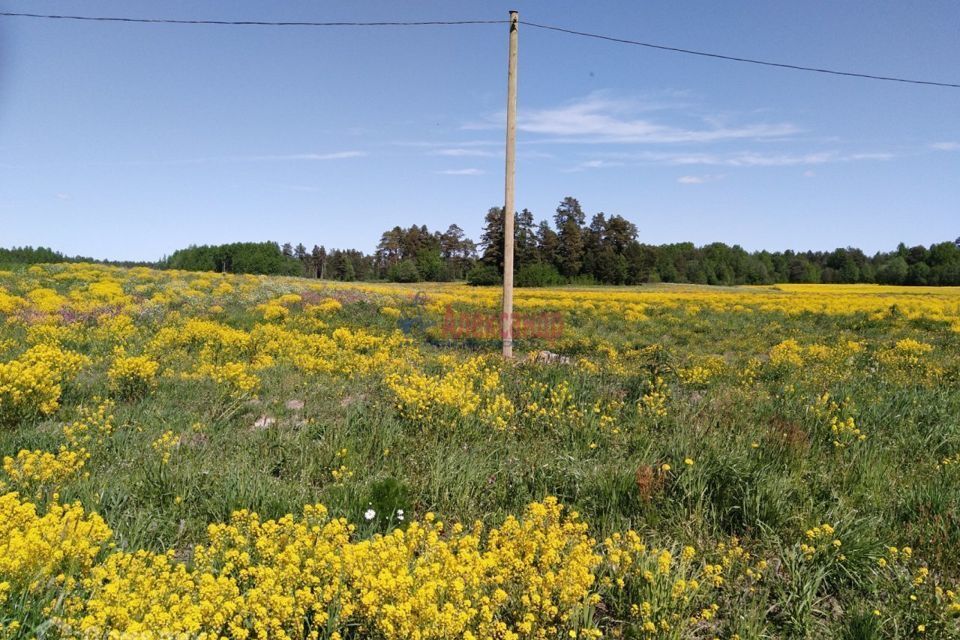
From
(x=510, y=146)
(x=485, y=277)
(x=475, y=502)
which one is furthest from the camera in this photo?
(x=485, y=277)

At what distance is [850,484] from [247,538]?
4.81m

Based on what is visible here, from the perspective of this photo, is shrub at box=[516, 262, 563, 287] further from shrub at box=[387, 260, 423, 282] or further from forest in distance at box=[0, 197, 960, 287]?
shrub at box=[387, 260, 423, 282]

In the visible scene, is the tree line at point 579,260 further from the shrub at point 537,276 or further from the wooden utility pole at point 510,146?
the wooden utility pole at point 510,146

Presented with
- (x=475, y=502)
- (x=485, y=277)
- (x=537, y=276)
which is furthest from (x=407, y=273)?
(x=475, y=502)

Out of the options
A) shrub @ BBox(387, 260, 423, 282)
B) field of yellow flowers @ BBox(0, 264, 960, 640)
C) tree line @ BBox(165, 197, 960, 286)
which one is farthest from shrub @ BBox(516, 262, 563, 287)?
field of yellow flowers @ BBox(0, 264, 960, 640)

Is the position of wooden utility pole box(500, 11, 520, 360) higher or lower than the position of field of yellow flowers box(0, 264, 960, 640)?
higher

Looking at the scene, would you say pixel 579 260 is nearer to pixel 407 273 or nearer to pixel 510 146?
pixel 407 273

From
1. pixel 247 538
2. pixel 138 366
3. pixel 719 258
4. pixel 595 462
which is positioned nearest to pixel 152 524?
pixel 247 538

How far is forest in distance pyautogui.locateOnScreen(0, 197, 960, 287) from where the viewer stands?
77.1 metres

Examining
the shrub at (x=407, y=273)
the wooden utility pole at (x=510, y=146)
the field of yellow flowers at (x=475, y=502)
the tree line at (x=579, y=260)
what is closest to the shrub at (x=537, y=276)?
the tree line at (x=579, y=260)

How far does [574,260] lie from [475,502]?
253 ft

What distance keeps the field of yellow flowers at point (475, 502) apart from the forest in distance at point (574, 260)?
175 ft

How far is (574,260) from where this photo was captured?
261 feet

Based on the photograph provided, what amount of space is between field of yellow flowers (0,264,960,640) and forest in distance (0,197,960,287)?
175 ft
